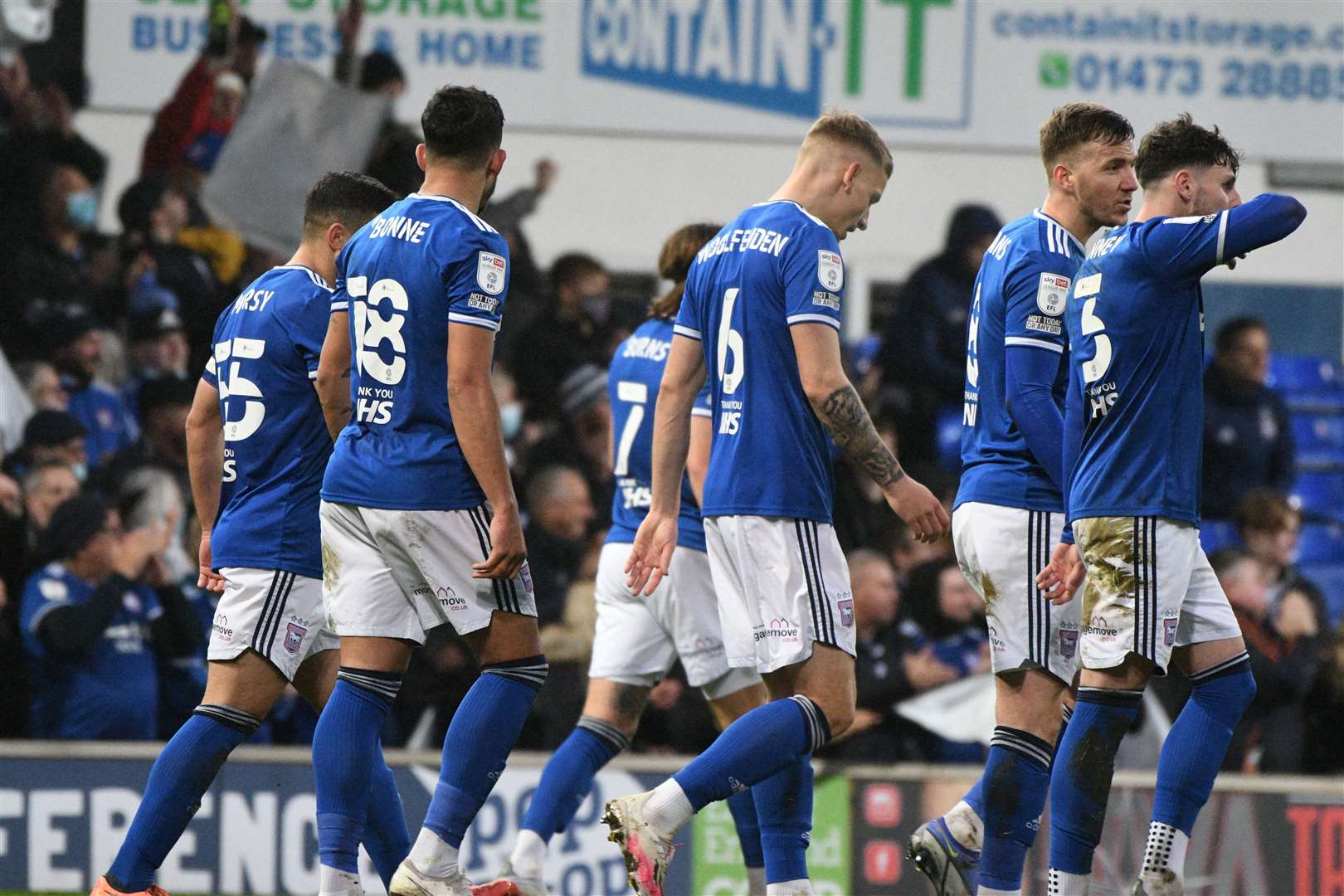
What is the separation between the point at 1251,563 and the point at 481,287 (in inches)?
222

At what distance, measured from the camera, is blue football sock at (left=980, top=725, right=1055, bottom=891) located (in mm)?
5359

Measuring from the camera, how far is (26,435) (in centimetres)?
902

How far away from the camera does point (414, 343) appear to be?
5141 millimetres

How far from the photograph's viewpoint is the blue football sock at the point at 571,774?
652 cm

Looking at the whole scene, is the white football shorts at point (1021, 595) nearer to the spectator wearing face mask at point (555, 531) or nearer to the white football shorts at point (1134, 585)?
the white football shorts at point (1134, 585)

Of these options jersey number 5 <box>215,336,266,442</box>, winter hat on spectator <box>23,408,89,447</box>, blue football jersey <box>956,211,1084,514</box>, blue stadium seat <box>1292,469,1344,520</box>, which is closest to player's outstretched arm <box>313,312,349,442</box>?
jersey number 5 <box>215,336,266,442</box>

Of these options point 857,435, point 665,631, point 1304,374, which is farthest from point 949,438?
point 857,435

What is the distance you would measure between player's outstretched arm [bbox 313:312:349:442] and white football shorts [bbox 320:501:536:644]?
0.33 m

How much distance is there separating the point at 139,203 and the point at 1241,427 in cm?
605

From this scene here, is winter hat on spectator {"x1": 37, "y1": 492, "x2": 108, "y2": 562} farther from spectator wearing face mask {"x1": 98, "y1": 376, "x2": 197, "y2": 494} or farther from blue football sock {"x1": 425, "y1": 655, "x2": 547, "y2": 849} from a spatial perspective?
blue football sock {"x1": 425, "y1": 655, "x2": 547, "y2": 849}

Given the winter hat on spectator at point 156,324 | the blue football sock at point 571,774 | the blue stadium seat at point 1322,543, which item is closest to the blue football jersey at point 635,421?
the blue football sock at point 571,774

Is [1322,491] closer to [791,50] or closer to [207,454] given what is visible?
[791,50]

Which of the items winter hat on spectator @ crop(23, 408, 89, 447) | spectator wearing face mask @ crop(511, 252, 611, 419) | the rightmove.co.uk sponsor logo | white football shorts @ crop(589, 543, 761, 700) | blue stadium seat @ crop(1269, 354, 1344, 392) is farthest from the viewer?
blue stadium seat @ crop(1269, 354, 1344, 392)

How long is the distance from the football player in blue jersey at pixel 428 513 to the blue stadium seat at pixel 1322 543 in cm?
693
